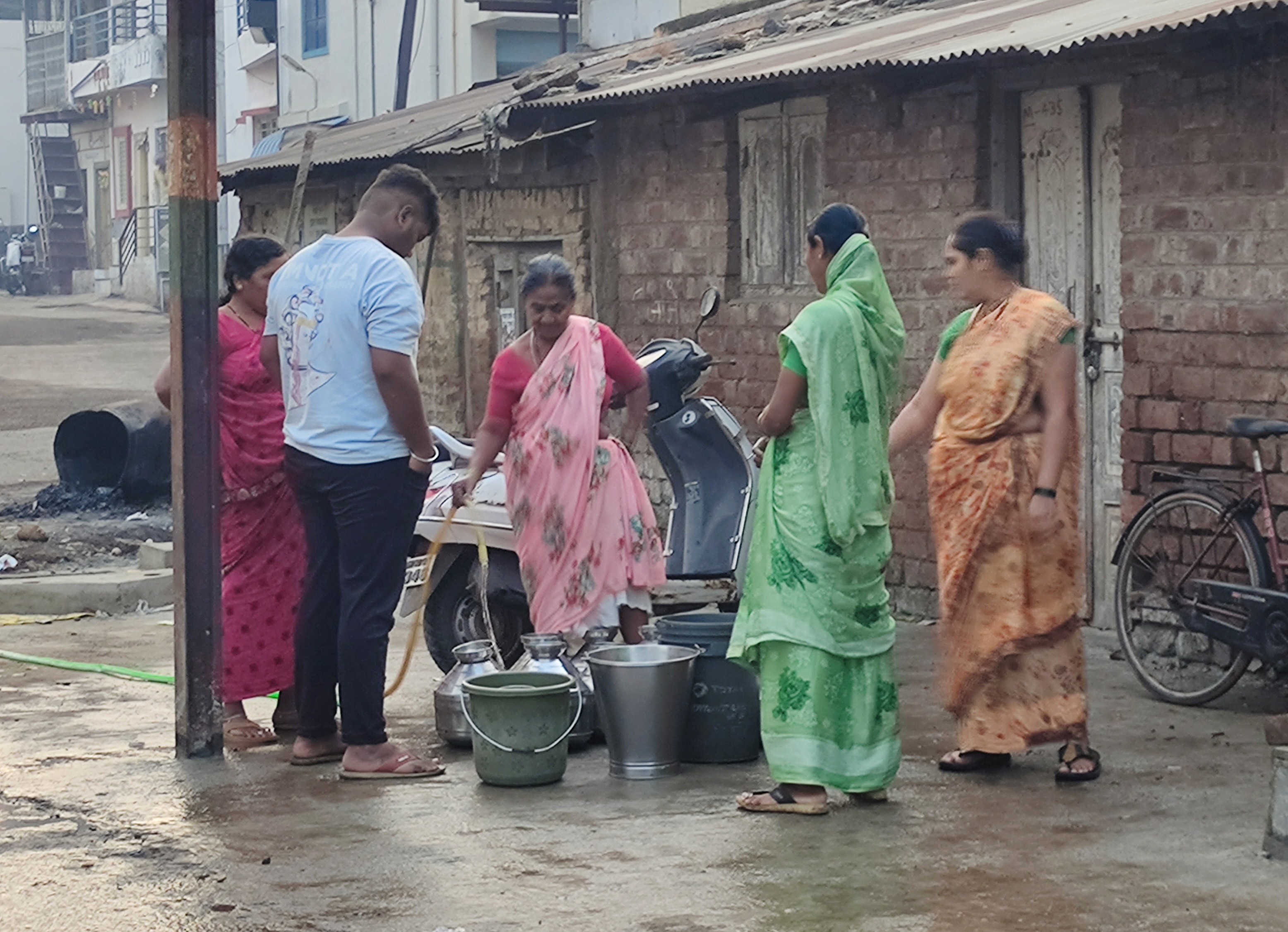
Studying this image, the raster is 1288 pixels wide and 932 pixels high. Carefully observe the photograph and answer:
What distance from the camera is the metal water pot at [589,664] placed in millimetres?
6578

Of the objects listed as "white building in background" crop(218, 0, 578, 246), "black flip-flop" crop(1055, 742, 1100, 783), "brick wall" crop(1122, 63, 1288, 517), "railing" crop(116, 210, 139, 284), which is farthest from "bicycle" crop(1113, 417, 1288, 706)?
"railing" crop(116, 210, 139, 284)

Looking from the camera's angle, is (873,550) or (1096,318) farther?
(1096,318)

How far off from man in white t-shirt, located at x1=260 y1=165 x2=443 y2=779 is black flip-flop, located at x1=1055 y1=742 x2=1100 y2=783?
6.46 feet

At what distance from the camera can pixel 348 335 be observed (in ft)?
19.7

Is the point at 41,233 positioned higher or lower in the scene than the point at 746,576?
higher

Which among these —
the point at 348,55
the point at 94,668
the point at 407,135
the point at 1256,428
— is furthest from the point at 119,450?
the point at 348,55

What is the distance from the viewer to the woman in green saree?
5434 millimetres

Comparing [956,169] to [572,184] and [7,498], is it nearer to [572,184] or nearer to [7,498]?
[572,184]

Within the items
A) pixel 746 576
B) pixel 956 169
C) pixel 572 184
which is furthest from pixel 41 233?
pixel 746 576

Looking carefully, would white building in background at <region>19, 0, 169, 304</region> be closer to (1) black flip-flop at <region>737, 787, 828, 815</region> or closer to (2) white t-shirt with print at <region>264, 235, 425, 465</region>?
(2) white t-shirt with print at <region>264, 235, 425, 465</region>

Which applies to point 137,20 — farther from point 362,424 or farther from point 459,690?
point 362,424

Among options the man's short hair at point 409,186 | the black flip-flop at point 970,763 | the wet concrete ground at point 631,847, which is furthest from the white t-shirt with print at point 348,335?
the black flip-flop at point 970,763

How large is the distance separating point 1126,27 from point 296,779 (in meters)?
4.07

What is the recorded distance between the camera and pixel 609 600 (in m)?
6.94
